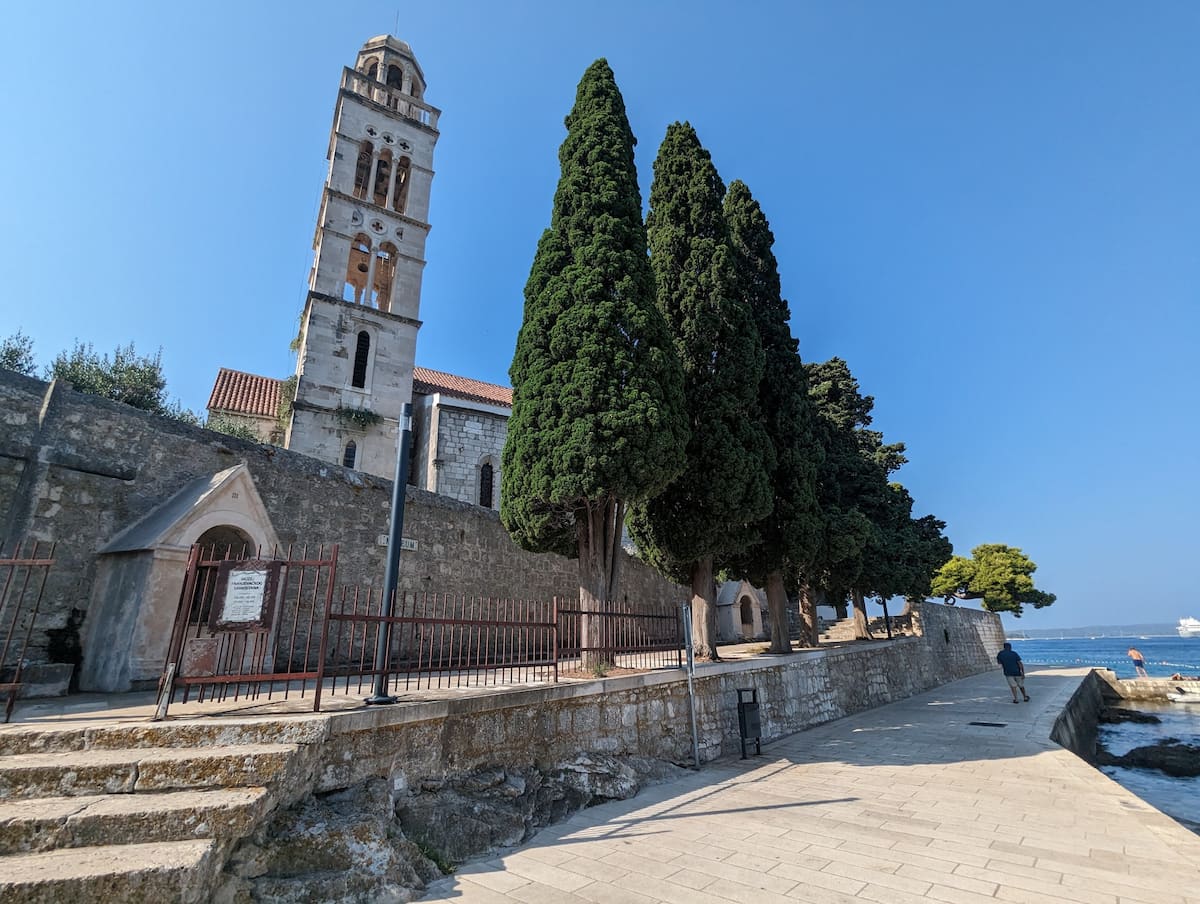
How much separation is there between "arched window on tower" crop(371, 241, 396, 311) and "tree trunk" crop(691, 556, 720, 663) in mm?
17605

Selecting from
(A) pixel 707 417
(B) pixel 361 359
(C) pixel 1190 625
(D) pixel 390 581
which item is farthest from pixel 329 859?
(C) pixel 1190 625

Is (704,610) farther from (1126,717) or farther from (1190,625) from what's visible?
(1190,625)

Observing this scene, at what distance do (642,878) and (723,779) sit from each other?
332 centimetres

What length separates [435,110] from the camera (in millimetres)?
24812

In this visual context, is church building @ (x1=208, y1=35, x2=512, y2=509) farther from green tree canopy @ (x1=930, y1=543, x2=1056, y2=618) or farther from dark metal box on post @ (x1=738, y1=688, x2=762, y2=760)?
green tree canopy @ (x1=930, y1=543, x2=1056, y2=618)

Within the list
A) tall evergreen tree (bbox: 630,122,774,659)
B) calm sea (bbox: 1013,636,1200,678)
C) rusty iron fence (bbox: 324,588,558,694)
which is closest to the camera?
rusty iron fence (bbox: 324,588,558,694)

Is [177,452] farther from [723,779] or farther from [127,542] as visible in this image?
[723,779]

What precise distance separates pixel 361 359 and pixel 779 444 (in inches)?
614

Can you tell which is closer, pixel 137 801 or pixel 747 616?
pixel 137 801

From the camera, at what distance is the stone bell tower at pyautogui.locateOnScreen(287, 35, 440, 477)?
63.9 ft

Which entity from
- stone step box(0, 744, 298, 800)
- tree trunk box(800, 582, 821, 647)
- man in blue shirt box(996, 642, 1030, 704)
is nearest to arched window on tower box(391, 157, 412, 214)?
tree trunk box(800, 582, 821, 647)

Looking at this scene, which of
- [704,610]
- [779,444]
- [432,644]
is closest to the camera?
[432,644]

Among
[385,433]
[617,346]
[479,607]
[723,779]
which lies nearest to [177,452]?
[479,607]

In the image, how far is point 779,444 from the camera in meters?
12.7
